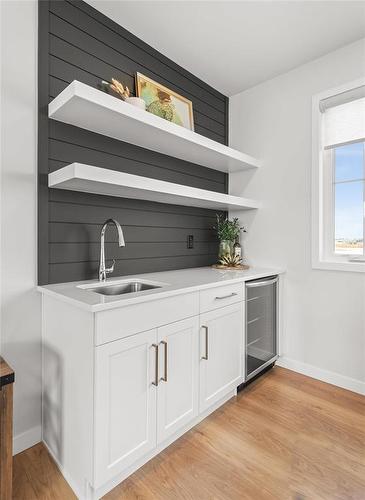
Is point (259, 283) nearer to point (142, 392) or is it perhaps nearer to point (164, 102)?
point (142, 392)

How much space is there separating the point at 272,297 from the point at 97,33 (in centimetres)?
232

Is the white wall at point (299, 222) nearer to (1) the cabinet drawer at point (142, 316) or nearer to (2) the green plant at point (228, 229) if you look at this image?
(2) the green plant at point (228, 229)

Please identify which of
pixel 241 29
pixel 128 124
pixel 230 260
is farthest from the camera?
pixel 230 260

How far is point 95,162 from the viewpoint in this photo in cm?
187

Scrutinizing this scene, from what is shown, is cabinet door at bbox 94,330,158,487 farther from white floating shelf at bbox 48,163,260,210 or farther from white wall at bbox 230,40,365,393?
white wall at bbox 230,40,365,393

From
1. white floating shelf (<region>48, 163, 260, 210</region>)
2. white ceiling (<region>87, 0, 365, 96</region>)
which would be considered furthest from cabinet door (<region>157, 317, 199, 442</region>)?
white ceiling (<region>87, 0, 365, 96</region>)

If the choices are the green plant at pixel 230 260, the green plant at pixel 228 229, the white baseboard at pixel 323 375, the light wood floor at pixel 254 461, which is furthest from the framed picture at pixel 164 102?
the white baseboard at pixel 323 375

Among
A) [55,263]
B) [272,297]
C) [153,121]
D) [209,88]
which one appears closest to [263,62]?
[209,88]

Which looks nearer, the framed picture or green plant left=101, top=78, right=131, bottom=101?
green plant left=101, top=78, right=131, bottom=101

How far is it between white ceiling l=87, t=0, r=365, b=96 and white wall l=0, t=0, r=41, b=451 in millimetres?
573

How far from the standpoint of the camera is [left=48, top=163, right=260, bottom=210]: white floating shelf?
56.8 inches

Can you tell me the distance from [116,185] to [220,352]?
4.03 feet

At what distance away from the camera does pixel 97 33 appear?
73.5 inches

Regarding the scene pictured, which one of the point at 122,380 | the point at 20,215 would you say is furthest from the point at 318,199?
the point at 20,215
